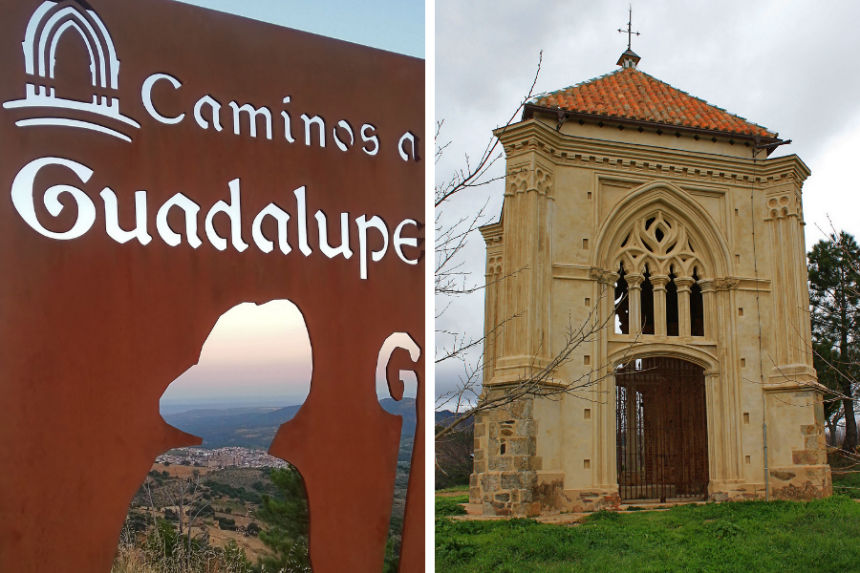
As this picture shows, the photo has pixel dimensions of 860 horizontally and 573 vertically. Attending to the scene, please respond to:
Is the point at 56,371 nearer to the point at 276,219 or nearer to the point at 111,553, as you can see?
the point at 111,553

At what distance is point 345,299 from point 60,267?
6.00ft

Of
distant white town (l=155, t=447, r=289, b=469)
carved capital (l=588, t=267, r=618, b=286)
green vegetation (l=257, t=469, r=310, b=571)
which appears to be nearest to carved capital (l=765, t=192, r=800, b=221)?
carved capital (l=588, t=267, r=618, b=286)

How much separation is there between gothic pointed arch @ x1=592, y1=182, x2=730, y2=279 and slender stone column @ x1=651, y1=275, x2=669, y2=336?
0.62 feet

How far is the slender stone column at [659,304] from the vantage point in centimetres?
1596

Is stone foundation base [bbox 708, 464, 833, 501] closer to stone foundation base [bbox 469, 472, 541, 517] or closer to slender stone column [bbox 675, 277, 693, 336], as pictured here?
slender stone column [bbox 675, 277, 693, 336]

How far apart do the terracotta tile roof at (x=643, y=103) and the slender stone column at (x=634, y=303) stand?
3.28 m

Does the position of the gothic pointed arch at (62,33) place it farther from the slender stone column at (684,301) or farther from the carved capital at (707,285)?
the carved capital at (707,285)

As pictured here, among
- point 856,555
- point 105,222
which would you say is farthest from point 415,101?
point 856,555

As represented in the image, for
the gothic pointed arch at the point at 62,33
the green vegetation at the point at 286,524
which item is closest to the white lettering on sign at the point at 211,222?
the gothic pointed arch at the point at 62,33

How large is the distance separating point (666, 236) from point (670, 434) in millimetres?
4355

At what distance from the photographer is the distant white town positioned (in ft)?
18.6

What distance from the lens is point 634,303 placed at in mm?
15867

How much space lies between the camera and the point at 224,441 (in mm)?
5473

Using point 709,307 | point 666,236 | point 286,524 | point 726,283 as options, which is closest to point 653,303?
point 709,307
